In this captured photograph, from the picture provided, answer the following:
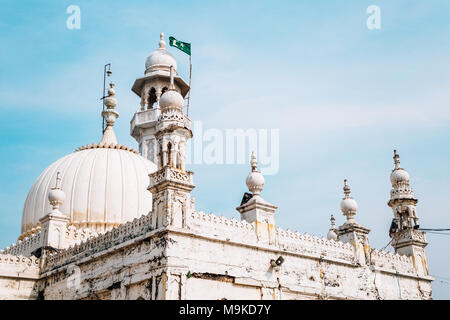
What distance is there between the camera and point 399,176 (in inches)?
971

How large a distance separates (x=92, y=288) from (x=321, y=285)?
291 inches

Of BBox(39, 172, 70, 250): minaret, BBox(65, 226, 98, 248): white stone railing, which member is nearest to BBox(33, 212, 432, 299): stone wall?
BBox(39, 172, 70, 250): minaret

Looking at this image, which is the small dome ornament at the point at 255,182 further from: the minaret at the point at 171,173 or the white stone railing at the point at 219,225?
the minaret at the point at 171,173

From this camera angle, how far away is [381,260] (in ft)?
71.0

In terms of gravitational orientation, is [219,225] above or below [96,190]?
below

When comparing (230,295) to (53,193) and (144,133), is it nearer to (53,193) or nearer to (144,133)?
(53,193)

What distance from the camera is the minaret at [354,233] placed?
20.9 m

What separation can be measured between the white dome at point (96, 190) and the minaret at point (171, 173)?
5845mm

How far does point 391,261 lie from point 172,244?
10237mm

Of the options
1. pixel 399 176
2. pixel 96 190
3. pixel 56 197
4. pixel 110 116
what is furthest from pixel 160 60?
pixel 399 176

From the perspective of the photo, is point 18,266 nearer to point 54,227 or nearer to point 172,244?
point 54,227

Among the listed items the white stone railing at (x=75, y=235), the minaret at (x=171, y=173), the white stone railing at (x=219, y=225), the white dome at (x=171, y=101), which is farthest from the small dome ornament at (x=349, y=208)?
the white stone railing at (x=75, y=235)

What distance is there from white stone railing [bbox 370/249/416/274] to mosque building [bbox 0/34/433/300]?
5cm
